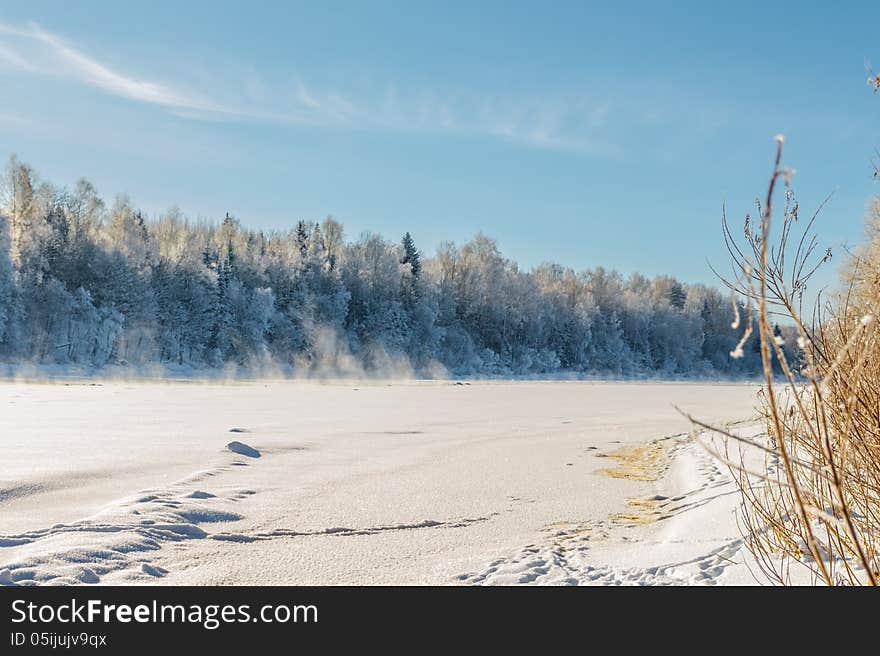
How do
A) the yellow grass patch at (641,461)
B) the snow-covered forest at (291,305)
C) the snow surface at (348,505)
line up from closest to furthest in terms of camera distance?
the snow surface at (348,505)
the yellow grass patch at (641,461)
the snow-covered forest at (291,305)

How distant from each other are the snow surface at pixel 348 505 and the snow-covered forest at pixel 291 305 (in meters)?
23.4

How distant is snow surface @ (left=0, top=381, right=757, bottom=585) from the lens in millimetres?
4145

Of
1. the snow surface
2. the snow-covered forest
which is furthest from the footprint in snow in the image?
the snow-covered forest

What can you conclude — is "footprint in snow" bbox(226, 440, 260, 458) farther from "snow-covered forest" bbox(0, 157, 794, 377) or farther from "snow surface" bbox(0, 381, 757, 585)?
"snow-covered forest" bbox(0, 157, 794, 377)

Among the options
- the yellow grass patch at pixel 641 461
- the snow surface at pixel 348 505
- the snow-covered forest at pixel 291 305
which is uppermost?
the snow-covered forest at pixel 291 305

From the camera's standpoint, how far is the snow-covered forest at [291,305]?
3894cm

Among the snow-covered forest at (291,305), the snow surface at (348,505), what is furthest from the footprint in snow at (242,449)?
the snow-covered forest at (291,305)

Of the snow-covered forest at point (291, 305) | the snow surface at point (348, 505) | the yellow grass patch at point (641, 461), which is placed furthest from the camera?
the snow-covered forest at point (291, 305)

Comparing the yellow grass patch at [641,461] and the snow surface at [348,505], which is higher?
the snow surface at [348,505]

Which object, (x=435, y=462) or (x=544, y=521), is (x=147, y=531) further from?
(x=435, y=462)

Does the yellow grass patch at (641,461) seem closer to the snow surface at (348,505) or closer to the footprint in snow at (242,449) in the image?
the snow surface at (348,505)

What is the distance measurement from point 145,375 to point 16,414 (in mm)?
24420

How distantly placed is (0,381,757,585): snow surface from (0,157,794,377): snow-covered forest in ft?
76.7

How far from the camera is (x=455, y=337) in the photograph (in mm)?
56000
